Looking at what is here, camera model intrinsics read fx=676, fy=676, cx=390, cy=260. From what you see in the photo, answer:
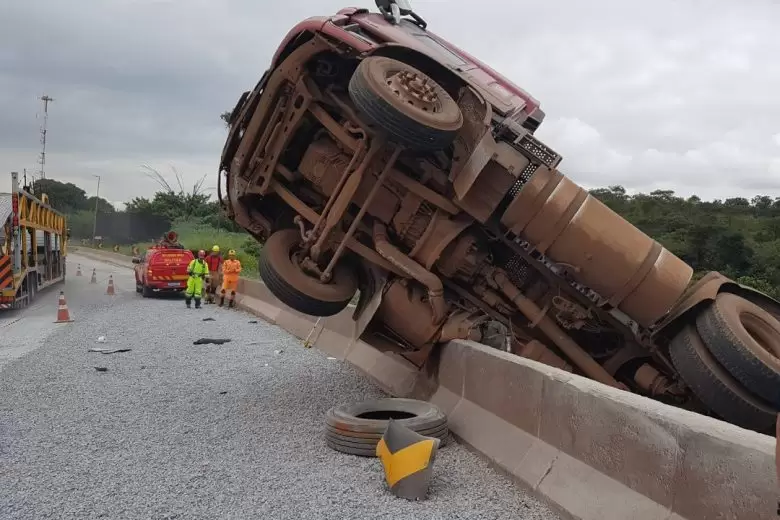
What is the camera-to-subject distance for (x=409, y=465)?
3531mm

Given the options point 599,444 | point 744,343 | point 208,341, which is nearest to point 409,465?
point 599,444

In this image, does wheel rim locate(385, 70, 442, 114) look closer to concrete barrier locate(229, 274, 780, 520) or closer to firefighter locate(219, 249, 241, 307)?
concrete barrier locate(229, 274, 780, 520)

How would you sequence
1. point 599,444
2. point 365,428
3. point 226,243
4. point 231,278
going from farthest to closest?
point 226,243 → point 231,278 → point 365,428 → point 599,444

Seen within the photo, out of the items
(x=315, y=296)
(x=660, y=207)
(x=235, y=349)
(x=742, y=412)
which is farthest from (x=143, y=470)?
(x=660, y=207)

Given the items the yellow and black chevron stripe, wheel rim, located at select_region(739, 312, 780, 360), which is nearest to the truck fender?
wheel rim, located at select_region(739, 312, 780, 360)

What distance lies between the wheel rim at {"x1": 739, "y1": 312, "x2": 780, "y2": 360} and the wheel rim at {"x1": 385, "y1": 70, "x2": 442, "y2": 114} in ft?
8.69

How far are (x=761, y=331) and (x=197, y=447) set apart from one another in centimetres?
400

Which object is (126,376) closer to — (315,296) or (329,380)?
(329,380)

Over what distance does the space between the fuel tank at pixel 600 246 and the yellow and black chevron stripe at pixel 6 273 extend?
12259 mm

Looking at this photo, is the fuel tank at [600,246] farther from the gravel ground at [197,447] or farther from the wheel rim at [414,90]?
the gravel ground at [197,447]

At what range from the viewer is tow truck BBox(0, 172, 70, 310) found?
1378 cm

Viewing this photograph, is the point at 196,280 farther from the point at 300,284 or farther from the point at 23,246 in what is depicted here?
the point at 300,284

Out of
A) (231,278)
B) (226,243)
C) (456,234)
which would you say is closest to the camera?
(456,234)

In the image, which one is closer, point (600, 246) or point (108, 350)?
point (600, 246)
